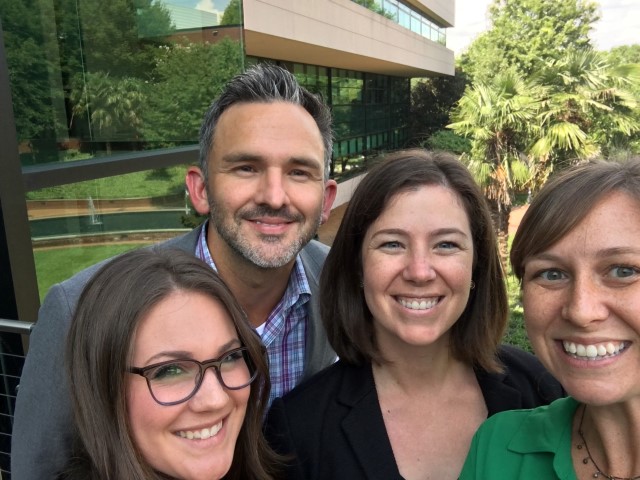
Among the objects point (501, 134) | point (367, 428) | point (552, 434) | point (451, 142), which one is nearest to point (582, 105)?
point (501, 134)

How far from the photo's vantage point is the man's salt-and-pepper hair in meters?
2.53

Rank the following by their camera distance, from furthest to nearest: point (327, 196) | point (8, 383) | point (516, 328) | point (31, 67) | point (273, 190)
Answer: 1. point (516, 328)
2. point (31, 67)
3. point (8, 383)
4. point (327, 196)
5. point (273, 190)

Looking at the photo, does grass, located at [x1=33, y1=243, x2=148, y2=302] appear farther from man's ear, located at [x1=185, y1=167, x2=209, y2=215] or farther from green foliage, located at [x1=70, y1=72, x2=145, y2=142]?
man's ear, located at [x1=185, y1=167, x2=209, y2=215]

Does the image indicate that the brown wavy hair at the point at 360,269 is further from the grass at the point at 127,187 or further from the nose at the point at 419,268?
the grass at the point at 127,187

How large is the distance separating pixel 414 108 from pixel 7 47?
34.2 meters

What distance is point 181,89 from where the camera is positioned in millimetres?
6941

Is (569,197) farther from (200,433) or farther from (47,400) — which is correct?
(47,400)

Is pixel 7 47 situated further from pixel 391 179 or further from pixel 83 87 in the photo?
pixel 391 179

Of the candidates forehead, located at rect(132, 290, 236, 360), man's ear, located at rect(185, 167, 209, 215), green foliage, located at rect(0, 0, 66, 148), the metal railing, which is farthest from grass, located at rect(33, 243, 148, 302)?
forehead, located at rect(132, 290, 236, 360)

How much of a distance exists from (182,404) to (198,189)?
1305mm

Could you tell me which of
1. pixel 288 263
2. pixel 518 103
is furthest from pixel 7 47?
pixel 518 103

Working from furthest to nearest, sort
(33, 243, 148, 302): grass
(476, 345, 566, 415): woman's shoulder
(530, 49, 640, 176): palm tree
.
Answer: (530, 49, 640, 176): palm tree → (33, 243, 148, 302): grass → (476, 345, 566, 415): woman's shoulder

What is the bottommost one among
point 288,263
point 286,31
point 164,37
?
point 288,263

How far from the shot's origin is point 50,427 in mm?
1992
